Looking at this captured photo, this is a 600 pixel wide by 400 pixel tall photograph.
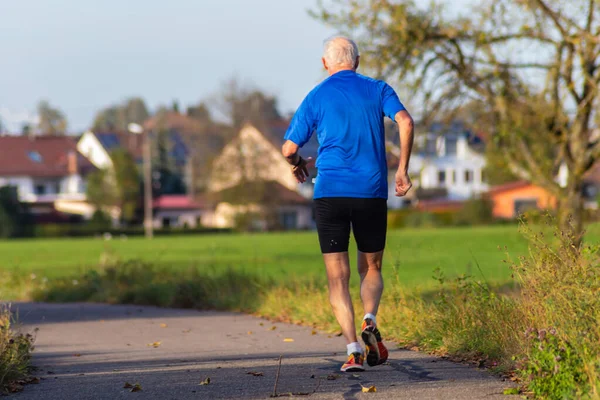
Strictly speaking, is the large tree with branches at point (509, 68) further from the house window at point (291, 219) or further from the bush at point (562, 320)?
the house window at point (291, 219)

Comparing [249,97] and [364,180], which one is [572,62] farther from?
[249,97]

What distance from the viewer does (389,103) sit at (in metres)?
7.05

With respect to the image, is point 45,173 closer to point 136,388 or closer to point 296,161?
point 296,161

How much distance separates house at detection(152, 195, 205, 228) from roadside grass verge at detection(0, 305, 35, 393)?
10167 cm

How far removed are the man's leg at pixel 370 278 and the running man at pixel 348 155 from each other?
0.08 feet

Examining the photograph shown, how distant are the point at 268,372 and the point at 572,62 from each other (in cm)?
1101

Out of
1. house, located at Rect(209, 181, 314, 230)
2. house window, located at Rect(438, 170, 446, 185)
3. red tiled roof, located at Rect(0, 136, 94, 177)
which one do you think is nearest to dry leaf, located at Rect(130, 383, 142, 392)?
house, located at Rect(209, 181, 314, 230)

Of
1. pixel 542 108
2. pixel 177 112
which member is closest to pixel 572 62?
pixel 542 108

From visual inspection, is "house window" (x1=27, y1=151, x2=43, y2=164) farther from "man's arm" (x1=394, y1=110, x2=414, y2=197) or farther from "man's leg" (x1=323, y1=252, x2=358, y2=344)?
"man's arm" (x1=394, y1=110, x2=414, y2=197)

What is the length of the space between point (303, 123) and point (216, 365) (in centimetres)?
193

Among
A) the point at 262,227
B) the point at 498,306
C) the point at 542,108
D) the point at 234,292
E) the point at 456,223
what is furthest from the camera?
the point at 262,227

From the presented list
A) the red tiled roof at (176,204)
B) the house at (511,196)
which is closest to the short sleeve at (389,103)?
the house at (511,196)

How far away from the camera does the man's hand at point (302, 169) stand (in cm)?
743

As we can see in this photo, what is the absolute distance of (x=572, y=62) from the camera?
54.6 feet
